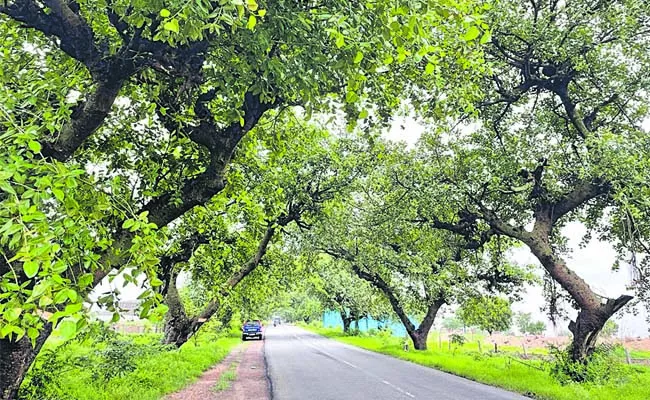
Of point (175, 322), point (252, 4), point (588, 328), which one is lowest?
point (175, 322)

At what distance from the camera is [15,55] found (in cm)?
670

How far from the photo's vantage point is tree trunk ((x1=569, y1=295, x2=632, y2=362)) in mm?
13234

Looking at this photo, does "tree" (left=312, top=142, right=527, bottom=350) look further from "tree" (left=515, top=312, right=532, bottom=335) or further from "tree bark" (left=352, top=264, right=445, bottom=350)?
"tree" (left=515, top=312, right=532, bottom=335)

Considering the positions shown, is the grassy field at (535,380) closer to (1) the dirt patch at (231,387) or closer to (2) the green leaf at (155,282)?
(1) the dirt patch at (231,387)

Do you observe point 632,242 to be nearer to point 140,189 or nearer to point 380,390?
point 380,390

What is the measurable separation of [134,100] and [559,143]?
11.3m

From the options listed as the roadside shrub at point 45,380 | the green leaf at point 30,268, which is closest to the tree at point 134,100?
the green leaf at point 30,268

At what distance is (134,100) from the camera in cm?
715

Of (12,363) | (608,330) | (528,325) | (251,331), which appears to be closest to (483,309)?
(608,330)

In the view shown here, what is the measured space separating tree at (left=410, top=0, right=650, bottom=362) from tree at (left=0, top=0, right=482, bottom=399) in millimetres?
6474

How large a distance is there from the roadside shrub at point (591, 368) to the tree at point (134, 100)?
9806 millimetres

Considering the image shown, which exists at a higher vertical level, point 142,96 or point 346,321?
point 346,321

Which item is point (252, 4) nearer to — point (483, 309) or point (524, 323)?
point (483, 309)

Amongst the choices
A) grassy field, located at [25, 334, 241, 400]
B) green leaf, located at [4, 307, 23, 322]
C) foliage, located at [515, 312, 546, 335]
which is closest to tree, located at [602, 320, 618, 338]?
grassy field, located at [25, 334, 241, 400]
